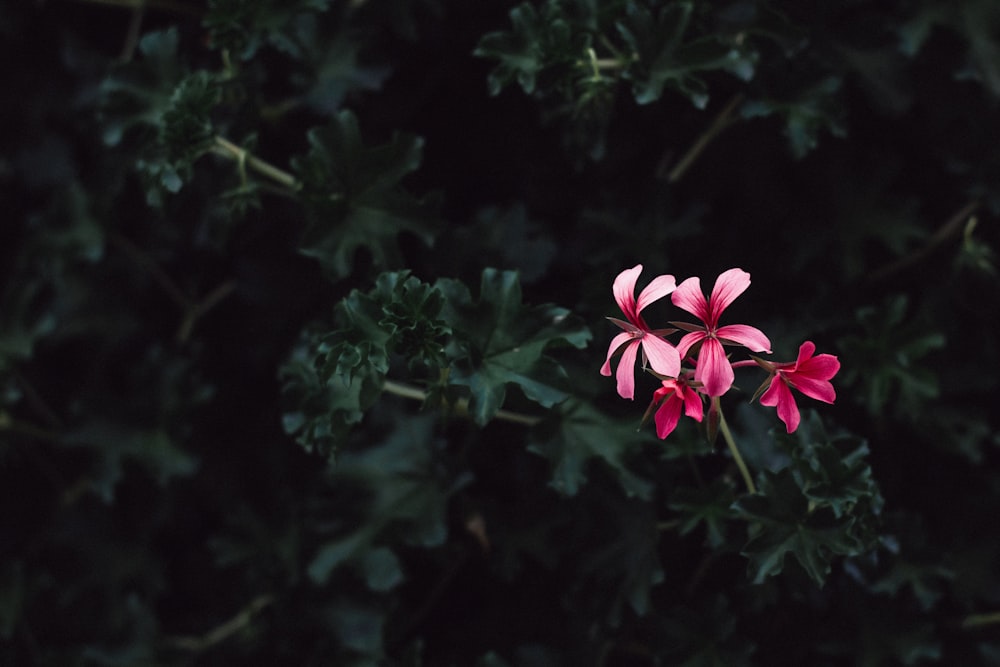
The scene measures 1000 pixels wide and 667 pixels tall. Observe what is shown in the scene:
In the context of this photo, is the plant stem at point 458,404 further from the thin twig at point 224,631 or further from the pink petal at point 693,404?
the thin twig at point 224,631

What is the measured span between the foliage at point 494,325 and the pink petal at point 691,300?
0.64ft

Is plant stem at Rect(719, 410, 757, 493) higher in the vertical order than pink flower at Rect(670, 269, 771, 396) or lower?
lower

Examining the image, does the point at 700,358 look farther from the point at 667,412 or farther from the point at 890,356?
the point at 890,356

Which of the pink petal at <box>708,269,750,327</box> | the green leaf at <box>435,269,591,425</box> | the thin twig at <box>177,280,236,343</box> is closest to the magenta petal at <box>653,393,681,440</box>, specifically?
the pink petal at <box>708,269,750,327</box>

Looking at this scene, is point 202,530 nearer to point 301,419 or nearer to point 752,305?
point 301,419

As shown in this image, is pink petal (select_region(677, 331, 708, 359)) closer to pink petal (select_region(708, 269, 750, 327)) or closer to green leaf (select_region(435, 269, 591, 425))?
pink petal (select_region(708, 269, 750, 327))

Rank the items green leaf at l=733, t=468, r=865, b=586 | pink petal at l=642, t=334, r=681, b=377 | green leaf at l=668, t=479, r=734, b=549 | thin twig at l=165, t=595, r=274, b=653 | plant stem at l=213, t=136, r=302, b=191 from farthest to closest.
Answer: thin twig at l=165, t=595, r=274, b=653 < plant stem at l=213, t=136, r=302, b=191 < green leaf at l=668, t=479, r=734, b=549 < green leaf at l=733, t=468, r=865, b=586 < pink petal at l=642, t=334, r=681, b=377

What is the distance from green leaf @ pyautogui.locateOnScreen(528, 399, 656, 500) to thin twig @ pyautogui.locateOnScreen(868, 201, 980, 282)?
668 millimetres

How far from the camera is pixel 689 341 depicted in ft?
3.91

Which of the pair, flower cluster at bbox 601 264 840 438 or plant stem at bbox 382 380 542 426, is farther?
plant stem at bbox 382 380 542 426

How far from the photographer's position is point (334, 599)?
1.95 metres

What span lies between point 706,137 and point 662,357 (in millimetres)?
831

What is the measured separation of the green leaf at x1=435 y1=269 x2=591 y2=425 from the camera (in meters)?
1.39

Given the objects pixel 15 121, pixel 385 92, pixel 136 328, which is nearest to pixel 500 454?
pixel 385 92
